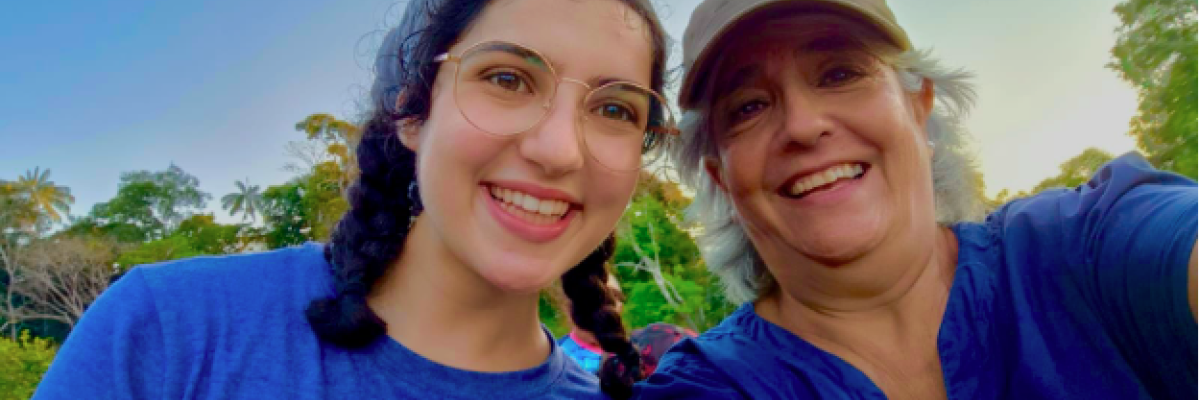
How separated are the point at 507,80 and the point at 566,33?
182 mm

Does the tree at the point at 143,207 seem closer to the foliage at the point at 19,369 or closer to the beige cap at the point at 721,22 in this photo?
the foliage at the point at 19,369

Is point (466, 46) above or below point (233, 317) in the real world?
above

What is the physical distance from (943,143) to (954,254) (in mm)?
522

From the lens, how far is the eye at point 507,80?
1479 millimetres

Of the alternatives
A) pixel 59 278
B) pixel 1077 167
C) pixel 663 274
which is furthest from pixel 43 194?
pixel 1077 167

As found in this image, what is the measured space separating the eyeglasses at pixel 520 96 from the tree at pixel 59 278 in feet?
86.6

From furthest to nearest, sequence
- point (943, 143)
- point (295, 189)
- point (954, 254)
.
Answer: point (295, 189) < point (943, 143) < point (954, 254)

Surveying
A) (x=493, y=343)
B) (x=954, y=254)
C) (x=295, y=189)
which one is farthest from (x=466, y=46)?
(x=295, y=189)

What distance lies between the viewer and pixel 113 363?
1.27 meters

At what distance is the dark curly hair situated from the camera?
152cm

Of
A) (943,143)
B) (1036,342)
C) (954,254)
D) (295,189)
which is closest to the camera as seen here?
(1036,342)

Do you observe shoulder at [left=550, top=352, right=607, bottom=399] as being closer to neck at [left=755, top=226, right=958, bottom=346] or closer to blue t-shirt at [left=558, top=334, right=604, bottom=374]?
neck at [left=755, top=226, right=958, bottom=346]

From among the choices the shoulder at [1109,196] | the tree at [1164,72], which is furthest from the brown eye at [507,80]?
the tree at [1164,72]

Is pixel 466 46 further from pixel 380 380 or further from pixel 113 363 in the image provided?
pixel 113 363
